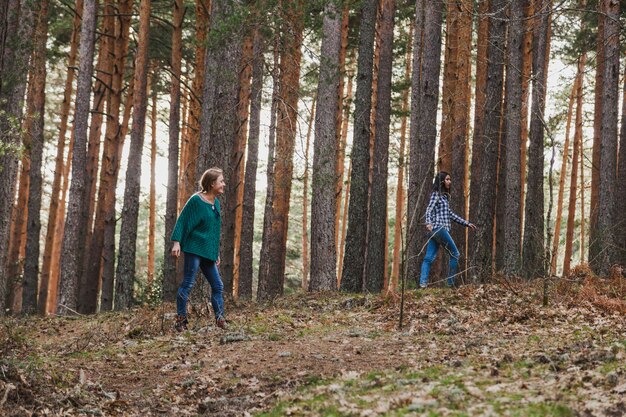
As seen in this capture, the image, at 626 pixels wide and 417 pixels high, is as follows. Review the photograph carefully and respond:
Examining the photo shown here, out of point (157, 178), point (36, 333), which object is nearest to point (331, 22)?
point (36, 333)

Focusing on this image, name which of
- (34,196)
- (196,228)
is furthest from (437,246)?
(34,196)

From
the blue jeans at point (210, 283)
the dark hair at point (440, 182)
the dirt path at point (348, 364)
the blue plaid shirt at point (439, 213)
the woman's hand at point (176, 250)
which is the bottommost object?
the dirt path at point (348, 364)

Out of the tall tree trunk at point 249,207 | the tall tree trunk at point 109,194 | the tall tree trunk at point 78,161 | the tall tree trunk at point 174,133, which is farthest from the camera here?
the tall tree trunk at point 174,133

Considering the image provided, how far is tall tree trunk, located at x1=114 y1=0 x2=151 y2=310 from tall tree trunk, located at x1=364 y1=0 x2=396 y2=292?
536 cm

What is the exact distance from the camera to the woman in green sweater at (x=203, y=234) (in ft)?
28.5

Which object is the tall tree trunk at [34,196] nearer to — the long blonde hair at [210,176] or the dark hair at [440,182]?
the long blonde hair at [210,176]

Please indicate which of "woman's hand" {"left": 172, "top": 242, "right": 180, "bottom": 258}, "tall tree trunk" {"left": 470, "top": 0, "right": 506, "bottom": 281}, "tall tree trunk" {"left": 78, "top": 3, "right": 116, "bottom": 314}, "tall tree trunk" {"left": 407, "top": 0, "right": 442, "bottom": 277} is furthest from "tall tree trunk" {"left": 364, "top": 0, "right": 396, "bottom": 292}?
"tall tree trunk" {"left": 78, "top": 3, "right": 116, "bottom": 314}

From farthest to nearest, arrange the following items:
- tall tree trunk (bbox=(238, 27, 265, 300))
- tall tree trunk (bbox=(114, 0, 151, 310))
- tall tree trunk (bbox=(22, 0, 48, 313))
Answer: tall tree trunk (bbox=(22, 0, 48, 313)) → tall tree trunk (bbox=(238, 27, 265, 300)) → tall tree trunk (bbox=(114, 0, 151, 310))

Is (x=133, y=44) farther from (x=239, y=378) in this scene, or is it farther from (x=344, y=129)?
(x=239, y=378)

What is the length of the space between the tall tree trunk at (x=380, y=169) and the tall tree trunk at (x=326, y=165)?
2199mm

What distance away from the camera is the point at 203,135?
439 inches

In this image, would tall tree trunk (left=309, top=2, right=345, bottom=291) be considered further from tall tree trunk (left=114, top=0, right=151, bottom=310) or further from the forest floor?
tall tree trunk (left=114, top=0, right=151, bottom=310)

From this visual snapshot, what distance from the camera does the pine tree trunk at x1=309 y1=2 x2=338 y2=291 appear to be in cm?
1259

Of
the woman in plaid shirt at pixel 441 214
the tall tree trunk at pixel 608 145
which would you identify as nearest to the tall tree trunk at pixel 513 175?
the woman in plaid shirt at pixel 441 214
